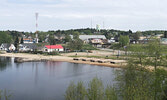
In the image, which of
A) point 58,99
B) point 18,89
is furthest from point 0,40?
point 58,99

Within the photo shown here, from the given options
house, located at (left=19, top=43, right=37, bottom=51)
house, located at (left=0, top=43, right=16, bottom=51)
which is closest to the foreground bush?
house, located at (left=19, top=43, right=37, bottom=51)

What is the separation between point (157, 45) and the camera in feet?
72.2

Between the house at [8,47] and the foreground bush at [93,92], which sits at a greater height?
the house at [8,47]

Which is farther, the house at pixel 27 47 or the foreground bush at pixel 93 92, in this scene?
the house at pixel 27 47

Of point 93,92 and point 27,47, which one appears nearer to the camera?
point 93,92

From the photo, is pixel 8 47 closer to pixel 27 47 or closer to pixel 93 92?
pixel 27 47

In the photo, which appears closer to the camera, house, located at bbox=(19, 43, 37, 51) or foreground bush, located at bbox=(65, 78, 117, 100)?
foreground bush, located at bbox=(65, 78, 117, 100)

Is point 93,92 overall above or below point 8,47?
below

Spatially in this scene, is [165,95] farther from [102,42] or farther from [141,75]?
[102,42]

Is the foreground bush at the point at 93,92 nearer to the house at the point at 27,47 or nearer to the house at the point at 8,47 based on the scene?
the house at the point at 27,47

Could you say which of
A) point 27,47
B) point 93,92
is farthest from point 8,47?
point 93,92

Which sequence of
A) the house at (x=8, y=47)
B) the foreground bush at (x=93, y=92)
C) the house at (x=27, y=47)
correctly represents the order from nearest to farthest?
the foreground bush at (x=93, y=92)
the house at (x=27, y=47)
the house at (x=8, y=47)

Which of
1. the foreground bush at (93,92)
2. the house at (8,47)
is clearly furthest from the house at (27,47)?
the foreground bush at (93,92)

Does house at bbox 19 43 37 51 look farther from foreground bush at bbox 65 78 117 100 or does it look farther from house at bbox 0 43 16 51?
foreground bush at bbox 65 78 117 100
